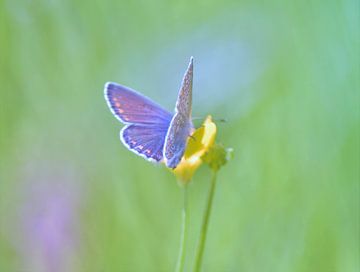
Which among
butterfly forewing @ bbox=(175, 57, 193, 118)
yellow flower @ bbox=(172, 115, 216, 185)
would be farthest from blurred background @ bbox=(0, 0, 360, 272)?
butterfly forewing @ bbox=(175, 57, 193, 118)

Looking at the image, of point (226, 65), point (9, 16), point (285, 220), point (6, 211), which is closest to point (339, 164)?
point (285, 220)

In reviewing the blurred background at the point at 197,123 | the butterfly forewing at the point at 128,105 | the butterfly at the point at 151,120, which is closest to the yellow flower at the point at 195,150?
the butterfly at the point at 151,120

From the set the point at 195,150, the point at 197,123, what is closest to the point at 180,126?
the point at 195,150

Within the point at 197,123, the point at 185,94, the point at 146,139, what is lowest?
the point at 146,139

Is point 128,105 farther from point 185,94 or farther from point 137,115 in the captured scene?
point 185,94

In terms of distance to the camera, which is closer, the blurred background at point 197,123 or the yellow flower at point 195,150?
the yellow flower at point 195,150

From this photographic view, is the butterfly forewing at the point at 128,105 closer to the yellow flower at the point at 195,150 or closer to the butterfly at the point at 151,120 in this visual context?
the butterfly at the point at 151,120

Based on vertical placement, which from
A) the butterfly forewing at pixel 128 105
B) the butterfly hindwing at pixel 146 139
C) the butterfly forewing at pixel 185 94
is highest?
the butterfly forewing at pixel 185 94

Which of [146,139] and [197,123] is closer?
[146,139]
